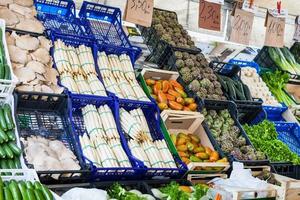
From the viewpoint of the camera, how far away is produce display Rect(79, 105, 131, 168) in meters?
3.59

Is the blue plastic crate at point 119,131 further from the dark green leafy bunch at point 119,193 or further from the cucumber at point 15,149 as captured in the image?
the cucumber at point 15,149

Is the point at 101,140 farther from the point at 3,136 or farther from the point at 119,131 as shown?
the point at 3,136

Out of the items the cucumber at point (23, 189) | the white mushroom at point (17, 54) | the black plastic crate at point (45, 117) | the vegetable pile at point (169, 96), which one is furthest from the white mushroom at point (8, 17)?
the cucumber at point (23, 189)

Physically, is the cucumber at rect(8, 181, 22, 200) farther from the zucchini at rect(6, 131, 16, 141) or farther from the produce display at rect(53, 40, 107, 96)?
the produce display at rect(53, 40, 107, 96)

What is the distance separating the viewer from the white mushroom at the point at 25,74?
3695 mm

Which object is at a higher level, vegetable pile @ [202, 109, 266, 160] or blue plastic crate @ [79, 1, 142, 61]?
blue plastic crate @ [79, 1, 142, 61]

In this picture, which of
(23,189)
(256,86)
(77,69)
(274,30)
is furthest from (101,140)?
(256,86)

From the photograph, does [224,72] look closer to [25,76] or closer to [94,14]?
[94,14]

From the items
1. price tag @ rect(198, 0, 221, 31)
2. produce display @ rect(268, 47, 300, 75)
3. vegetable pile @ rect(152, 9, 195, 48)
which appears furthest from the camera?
produce display @ rect(268, 47, 300, 75)

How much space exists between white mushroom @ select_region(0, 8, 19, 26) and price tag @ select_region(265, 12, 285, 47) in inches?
99.7

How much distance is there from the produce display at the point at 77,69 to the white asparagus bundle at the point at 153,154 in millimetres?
553

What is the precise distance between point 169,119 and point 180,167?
548mm

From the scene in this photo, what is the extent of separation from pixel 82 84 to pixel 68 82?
147 millimetres

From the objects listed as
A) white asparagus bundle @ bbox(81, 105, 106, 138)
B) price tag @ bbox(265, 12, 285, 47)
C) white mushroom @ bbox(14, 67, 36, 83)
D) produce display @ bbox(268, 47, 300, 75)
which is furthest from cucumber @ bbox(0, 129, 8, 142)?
produce display @ bbox(268, 47, 300, 75)
